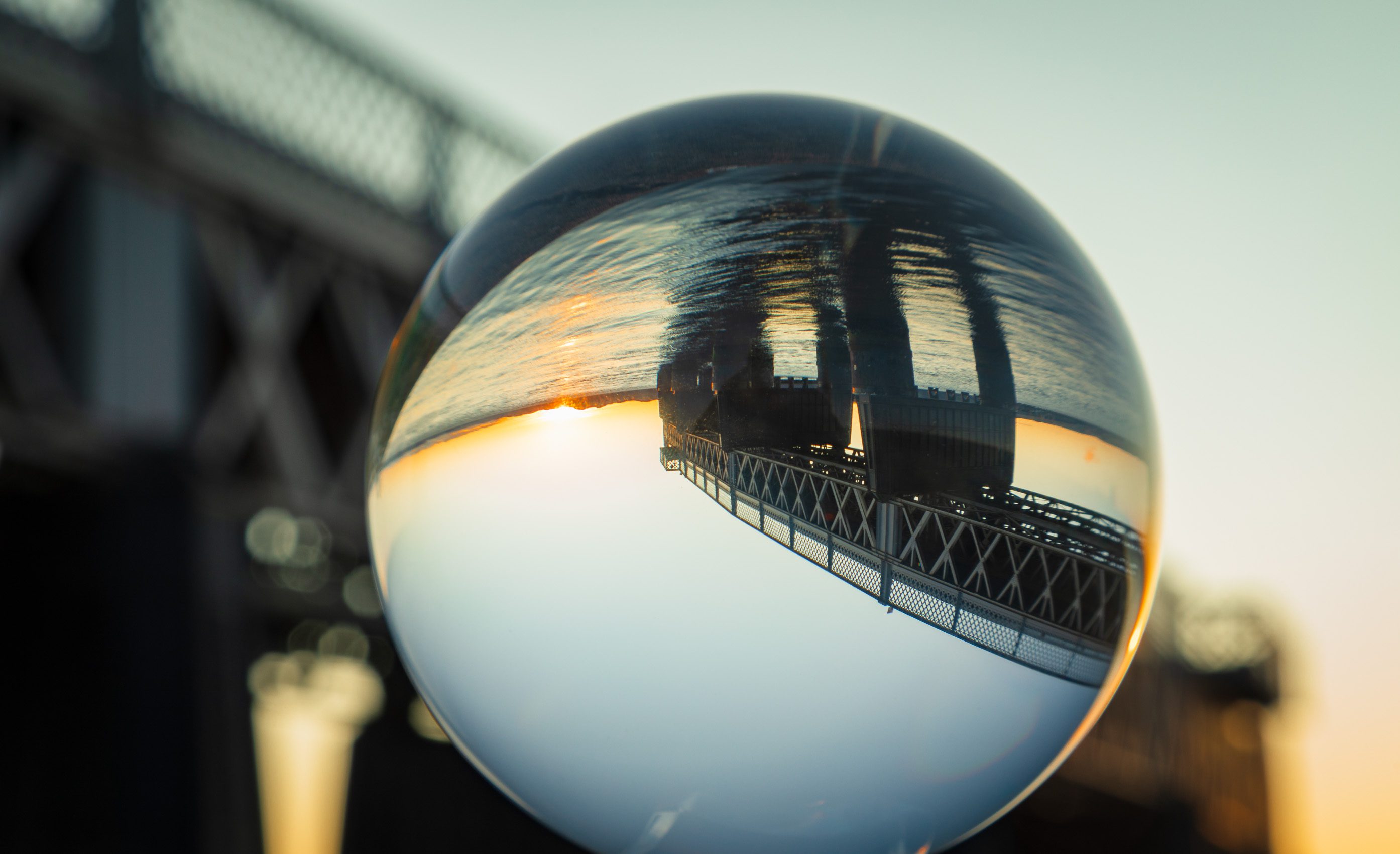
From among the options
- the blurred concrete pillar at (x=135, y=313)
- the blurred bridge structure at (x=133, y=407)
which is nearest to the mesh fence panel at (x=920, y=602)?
the blurred bridge structure at (x=133, y=407)

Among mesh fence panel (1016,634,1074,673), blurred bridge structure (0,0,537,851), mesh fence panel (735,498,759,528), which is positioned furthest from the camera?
blurred bridge structure (0,0,537,851)

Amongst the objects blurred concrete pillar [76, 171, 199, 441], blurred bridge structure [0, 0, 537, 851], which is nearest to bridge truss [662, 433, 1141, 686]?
blurred bridge structure [0, 0, 537, 851]

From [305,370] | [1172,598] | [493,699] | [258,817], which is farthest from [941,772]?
[1172,598]

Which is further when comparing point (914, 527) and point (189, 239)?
point (189, 239)

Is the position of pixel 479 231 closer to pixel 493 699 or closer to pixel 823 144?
pixel 823 144

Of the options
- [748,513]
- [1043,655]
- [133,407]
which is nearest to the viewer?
[748,513]

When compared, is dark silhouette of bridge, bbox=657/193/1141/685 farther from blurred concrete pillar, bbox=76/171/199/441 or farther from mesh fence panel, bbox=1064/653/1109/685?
blurred concrete pillar, bbox=76/171/199/441

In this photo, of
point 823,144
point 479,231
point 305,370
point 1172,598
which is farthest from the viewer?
point 1172,598

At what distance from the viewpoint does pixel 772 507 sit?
48.3 inches

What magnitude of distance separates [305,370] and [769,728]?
16614 mm

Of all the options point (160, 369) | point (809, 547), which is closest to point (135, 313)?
point (160, 369)

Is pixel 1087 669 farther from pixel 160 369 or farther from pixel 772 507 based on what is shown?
pixel 160 369

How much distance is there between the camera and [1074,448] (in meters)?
1.34

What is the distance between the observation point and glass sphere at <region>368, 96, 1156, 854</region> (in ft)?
4.00
